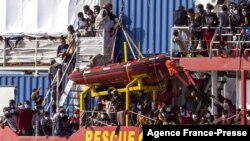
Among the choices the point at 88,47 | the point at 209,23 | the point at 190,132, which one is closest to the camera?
the point at 190,132

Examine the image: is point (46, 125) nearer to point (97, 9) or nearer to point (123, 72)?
point (123, 72)

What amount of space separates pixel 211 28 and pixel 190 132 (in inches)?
398

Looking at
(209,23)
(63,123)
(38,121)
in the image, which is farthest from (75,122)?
(209,23)

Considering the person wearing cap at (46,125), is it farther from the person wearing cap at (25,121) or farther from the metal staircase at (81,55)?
the metal staircase at (81,55)

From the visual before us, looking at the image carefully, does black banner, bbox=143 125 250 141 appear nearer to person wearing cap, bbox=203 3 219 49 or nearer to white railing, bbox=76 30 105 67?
person wearing cap, bbox=203 3 219 49

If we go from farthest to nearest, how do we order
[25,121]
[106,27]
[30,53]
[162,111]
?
[30,53] < [106,27] < [25,121] < [162,111]

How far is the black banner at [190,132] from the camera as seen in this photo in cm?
2492

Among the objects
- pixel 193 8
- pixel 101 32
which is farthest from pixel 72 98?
pixel 193 8

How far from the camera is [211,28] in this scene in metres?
35.1

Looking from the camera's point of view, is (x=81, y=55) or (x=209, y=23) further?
(x=81, y=55)

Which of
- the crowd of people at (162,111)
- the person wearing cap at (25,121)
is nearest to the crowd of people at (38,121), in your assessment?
the person wearing cap at (25,121)

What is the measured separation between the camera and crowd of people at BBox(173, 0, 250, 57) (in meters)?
34.8

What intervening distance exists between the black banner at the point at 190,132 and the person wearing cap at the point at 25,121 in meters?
12.7

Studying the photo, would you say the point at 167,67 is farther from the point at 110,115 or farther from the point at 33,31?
the point at 33,31
